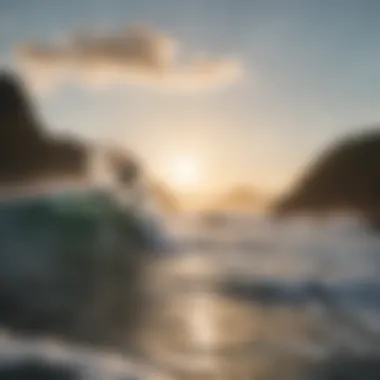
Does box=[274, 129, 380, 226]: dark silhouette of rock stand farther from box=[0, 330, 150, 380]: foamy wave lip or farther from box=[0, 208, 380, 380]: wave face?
box=[0, 330, 150, 380]: foamy wave lip

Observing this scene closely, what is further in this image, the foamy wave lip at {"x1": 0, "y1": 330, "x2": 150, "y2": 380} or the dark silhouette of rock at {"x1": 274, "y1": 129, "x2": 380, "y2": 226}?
the dark silhouette of rock at {"x1": 274, "y1": 129, "x2": 380, "y2": 226}

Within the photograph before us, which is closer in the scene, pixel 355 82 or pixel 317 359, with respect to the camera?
pixel 317 359

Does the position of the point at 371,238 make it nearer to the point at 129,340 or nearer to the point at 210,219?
the point at 210,219

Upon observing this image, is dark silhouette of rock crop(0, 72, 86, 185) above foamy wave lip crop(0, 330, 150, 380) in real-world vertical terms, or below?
above

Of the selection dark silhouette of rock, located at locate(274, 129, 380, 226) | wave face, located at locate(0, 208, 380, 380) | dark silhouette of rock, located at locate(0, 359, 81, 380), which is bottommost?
dark silhouette of rock, located at locate(0, 359, 81, 380)

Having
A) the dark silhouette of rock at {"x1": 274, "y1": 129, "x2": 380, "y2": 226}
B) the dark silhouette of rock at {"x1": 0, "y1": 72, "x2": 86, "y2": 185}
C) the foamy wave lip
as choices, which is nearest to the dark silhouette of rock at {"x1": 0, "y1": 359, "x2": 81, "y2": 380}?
the foamy wave lip

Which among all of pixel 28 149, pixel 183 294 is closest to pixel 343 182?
pixel 183 294

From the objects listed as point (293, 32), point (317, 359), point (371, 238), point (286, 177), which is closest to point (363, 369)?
point (317, 359)
